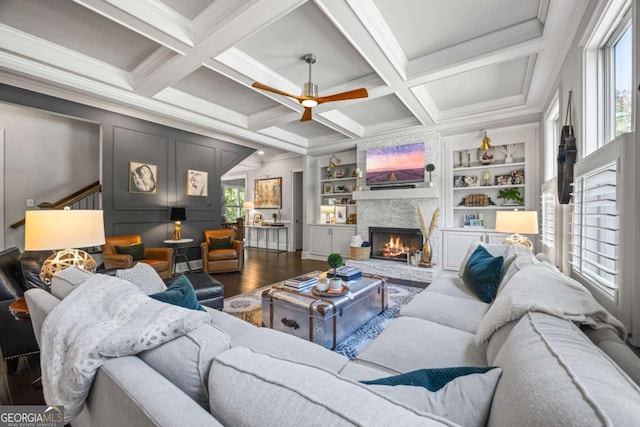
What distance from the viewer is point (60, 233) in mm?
1702

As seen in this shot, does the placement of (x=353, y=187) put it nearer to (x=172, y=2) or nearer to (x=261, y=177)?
(x=261, y=177)

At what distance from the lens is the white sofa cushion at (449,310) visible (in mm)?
1807

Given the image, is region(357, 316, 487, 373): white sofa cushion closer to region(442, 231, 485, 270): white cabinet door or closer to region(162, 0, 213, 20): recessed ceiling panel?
region(162, 0, 213, 20): recessed ceiling panel

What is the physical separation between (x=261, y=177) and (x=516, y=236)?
22.3 feet

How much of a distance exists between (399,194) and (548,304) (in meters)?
4.31

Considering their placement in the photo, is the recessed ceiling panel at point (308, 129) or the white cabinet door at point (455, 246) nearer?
the white cabinet door at point (455, 246)

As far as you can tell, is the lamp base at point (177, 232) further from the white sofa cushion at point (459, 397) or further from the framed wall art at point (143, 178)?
the white sofa cushion at point (459, 397)

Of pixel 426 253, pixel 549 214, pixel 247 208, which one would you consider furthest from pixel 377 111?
pixel 247 208

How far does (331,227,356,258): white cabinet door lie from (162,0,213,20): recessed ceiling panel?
4731 millimetres

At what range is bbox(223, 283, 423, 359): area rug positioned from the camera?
90.6 inches

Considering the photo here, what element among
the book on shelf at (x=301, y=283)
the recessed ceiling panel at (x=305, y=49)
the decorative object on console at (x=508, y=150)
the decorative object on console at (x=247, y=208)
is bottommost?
the book on shelf at (x=301, y=283)

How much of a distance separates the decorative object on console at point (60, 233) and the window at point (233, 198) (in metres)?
7.27

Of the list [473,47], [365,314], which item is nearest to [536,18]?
[473,47]

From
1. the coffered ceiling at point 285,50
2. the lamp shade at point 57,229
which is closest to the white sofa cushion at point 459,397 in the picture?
the lamp shade at point 57,229
